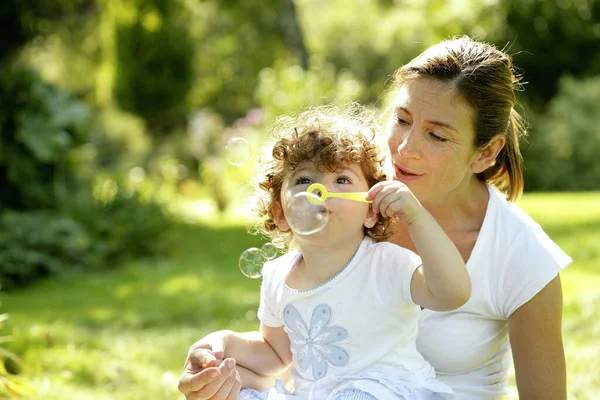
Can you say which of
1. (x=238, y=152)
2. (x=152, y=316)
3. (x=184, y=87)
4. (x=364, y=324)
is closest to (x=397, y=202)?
(x=364, y=324)

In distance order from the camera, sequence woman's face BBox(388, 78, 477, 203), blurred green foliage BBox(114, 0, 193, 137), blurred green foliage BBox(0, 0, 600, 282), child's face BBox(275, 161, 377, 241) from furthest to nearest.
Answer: blurred green foliage BBox(114, 0, 193, 137) → blurred green foliage BBox(0, 0, 600, 282) → woman's face BBox(388, 78, 477, 203) → child's face BBox(275, 161, 377, 241)

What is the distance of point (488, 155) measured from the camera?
93.5 inches

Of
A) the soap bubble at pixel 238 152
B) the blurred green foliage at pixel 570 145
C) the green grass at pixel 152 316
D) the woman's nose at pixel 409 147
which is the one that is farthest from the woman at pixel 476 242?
the blurred green foliage at pixel 570 145

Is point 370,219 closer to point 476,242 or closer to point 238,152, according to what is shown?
point 476,242

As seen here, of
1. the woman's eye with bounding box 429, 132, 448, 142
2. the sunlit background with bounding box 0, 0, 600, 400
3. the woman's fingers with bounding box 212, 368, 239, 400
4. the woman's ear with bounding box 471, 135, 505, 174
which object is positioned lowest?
the woman's fingers with bounding box 212, 368, 239, 400

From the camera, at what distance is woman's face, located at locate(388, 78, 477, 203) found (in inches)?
88.0

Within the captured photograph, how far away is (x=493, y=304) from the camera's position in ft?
7.61

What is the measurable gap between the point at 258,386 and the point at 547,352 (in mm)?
854

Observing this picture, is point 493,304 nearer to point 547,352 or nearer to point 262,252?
point 547,352

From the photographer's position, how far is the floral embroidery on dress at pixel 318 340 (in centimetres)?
207

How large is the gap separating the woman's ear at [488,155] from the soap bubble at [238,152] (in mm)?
766

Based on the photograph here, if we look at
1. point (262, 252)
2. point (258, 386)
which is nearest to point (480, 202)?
point (262, 252)

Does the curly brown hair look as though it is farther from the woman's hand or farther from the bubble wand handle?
the woman's hand

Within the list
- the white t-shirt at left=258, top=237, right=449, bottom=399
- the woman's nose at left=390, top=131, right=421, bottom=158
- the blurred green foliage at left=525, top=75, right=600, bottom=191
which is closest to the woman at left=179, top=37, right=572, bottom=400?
the woman's nose at left=390, top=131, right=421, bottom=158
